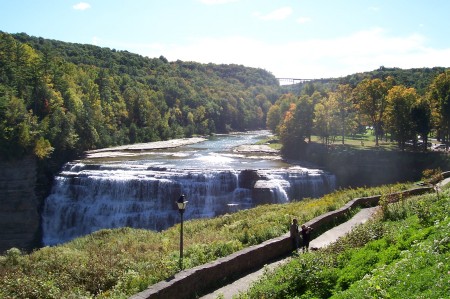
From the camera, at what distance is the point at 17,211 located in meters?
38.2

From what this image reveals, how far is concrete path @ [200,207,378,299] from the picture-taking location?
36.7 feet

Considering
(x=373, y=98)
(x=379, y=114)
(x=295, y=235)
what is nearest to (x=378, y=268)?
(x=295, y=235)

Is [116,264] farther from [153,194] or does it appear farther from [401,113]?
[401,113]

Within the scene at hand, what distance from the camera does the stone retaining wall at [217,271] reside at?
10266 millimetres

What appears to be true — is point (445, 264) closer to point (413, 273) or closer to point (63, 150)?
point (413, 273)

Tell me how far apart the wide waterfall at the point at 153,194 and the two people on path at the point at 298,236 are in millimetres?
20954

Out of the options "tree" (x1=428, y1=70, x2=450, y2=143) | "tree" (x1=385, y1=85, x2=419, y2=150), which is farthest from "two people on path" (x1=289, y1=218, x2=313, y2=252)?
"tree" (x1=428, y1=70, x2=450, y2=143)

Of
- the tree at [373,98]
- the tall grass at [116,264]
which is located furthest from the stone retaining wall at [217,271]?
the tree at [373,98]

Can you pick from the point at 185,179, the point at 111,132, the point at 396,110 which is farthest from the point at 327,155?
the point at 111,132

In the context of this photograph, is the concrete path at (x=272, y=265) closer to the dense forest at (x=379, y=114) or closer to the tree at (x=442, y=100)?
the dense forest at (x=379, y=114)

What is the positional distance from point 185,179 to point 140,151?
78.9ft

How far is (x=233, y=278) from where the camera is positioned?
12.3 m

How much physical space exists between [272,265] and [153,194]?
24.2m

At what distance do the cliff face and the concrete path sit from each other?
28.6 meters
